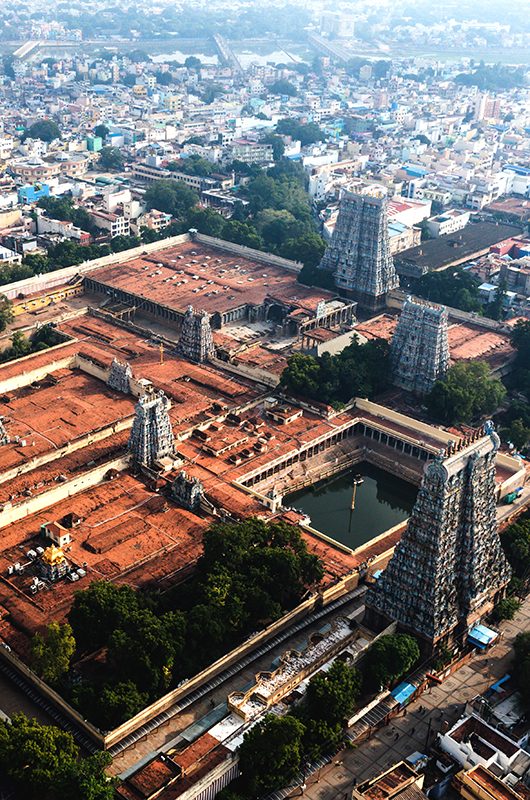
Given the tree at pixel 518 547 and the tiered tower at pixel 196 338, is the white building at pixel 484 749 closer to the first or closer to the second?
the tree at pixel 518 547

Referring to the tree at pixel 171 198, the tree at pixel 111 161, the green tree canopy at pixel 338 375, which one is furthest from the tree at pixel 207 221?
the green tree canopy at pixel 338 375

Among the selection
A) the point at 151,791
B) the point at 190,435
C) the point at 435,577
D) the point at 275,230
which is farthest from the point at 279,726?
the point at 275,230

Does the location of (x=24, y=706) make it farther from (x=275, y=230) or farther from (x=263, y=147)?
(x=263, y=147)

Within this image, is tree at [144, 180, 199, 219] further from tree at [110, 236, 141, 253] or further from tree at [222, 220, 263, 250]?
tree at [110, 236, 141, 253]

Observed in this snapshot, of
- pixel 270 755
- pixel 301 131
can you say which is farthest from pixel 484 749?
pixel 301 131

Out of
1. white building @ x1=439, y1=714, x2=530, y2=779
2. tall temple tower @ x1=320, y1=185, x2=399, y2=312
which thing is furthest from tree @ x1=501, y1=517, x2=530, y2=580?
tall temple tower @ x1=320, y1=185, x2=399, y2=312

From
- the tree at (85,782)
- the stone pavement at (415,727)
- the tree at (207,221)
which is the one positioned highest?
the tree at (207,221)
